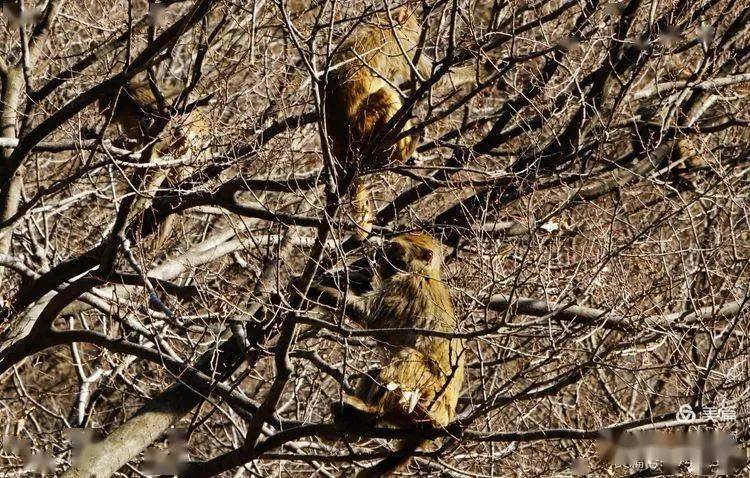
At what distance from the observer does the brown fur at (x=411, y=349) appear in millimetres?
6676

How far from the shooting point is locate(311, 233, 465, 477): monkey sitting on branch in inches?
263

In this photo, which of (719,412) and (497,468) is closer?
(719,412)

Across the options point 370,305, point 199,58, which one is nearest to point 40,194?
point 199,58

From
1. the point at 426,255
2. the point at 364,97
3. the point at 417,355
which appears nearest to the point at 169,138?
the point at 364,97

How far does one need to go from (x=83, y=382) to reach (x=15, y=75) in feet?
10.3

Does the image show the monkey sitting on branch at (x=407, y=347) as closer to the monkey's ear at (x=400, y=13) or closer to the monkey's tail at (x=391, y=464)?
the monkey's tail at (x=391, y=464)

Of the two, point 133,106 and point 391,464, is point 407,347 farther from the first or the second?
point 133,106

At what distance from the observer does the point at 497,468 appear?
9.62 m

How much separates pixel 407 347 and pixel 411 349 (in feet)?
0.17

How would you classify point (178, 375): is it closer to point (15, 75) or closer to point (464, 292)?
point (464, 292)

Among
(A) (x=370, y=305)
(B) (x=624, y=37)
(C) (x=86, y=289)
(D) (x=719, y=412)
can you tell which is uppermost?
(B) (x=624, y=37)

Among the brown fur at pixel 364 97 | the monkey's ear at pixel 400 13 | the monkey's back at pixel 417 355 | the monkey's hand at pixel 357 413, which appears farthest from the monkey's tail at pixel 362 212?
the monkey's ear at pixel 400 13

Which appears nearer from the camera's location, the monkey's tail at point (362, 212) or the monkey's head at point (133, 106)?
the monkey's tail at point (362, 212)

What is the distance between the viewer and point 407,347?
7137 millimetres
